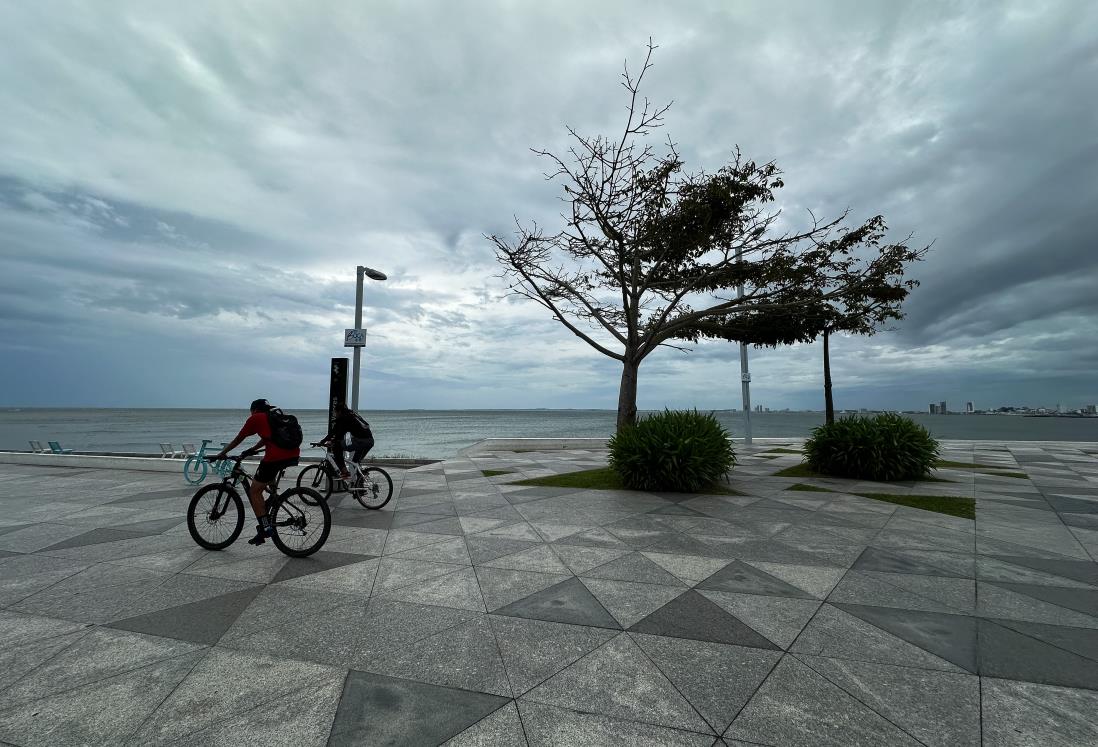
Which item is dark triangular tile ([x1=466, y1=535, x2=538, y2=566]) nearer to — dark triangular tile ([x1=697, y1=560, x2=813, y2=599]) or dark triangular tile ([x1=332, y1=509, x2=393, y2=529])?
dark triangular tile ([x1=332, y1=509, x2=393, y2=529])

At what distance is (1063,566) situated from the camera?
5449mm

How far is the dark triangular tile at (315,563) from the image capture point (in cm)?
525

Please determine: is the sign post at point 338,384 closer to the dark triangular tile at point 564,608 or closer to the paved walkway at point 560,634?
the paved walkway at point 560,634

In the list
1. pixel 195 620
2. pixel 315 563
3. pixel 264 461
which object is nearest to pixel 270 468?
pixel 264 461

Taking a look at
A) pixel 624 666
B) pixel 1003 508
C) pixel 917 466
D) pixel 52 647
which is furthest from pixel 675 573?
pixel 917 466

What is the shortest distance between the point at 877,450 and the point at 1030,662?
995cm

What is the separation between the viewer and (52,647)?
3633 mm

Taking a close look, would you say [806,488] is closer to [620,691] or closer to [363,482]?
[363,482]

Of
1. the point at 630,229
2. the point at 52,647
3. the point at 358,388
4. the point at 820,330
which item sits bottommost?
the point at 52,647

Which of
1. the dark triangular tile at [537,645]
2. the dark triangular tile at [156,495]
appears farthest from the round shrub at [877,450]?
the dark triangular tile at [156,495]

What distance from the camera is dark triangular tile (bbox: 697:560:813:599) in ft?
15.3

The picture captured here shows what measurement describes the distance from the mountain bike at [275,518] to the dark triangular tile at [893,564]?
6088 mm

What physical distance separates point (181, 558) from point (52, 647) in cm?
225

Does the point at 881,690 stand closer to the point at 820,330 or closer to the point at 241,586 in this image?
the point at 241,586
